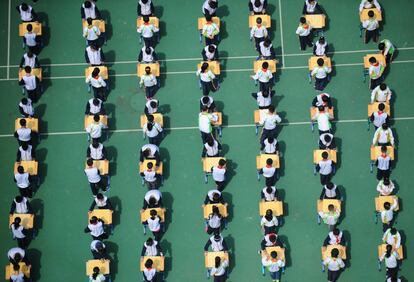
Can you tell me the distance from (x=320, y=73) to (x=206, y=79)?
338 centimetres

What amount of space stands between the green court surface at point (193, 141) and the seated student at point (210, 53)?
1.48 feet

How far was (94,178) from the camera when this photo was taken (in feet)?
68.8

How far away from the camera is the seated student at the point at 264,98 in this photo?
21.6 metres

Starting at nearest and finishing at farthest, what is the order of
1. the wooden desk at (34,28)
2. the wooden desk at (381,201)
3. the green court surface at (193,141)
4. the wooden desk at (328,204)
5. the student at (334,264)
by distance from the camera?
the student at (334,264) → the wooden desk at (328,204) → the wooden desk at (381,201) → the green court surface at (193,141) → the wooden desk at (34,28)

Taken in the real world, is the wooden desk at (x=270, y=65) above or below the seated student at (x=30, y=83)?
above

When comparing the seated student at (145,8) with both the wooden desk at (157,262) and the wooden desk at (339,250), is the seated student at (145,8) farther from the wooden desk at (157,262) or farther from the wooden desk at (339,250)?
the wooden desk at (339,250)

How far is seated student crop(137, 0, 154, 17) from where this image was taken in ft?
74.9

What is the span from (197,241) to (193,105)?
4.16 m

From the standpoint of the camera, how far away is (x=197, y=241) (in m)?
20.9

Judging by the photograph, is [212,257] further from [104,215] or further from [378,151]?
[378,151]

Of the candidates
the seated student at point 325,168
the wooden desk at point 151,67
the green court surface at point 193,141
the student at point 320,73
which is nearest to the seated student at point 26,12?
the green court surface at point 193,141

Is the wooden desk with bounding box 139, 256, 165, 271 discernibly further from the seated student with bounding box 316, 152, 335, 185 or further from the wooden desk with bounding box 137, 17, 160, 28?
the wooden desk with bounding box 137, 17, 160, 28

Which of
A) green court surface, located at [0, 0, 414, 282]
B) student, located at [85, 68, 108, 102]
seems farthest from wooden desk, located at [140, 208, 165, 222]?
student, located at [85, 68, 108, 102]

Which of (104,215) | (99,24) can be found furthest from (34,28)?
(104,215)
